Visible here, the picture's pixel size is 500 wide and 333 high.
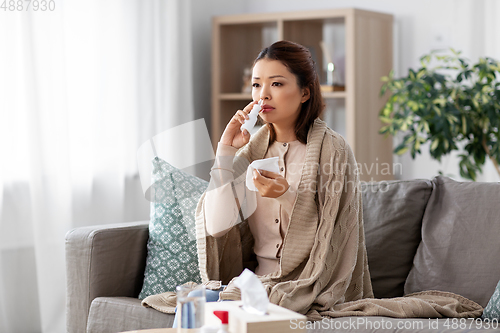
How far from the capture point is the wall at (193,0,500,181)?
3418 millimetres

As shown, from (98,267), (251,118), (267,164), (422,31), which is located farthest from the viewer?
(422,31)

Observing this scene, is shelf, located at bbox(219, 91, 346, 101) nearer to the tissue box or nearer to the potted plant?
the potted plant

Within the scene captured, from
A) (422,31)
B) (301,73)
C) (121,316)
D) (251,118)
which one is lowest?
(121,316)

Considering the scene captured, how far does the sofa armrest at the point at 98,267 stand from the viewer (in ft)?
6.68

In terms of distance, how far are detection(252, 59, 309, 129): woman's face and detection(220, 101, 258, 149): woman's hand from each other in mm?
42

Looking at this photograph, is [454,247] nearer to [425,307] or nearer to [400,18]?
[425,307]

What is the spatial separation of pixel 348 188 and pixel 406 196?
364 mm

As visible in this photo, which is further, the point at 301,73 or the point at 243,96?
the point at 243,96

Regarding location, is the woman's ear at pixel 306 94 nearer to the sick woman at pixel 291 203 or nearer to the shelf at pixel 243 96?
the sick woman at pixel 291 203

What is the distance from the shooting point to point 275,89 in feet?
6.02

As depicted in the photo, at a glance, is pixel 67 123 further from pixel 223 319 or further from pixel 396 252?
pixel 223 319

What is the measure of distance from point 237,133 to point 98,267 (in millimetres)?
673

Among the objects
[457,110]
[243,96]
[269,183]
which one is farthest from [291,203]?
[243,96]

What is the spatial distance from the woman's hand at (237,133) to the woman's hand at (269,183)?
0.18m
